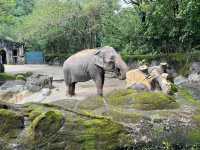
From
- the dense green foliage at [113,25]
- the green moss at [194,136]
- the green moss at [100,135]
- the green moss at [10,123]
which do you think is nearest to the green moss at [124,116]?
the green moss at [100,135]

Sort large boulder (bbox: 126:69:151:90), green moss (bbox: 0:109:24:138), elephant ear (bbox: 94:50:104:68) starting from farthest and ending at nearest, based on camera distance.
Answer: large boulder (bbox: 126:69:151:90) < elephant ear (bbox: 94:50:104:68) < green moss (bbox: 0:109:24:138)

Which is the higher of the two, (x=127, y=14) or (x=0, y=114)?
(x=127, y=14)

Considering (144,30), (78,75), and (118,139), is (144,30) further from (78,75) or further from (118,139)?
(118,139)

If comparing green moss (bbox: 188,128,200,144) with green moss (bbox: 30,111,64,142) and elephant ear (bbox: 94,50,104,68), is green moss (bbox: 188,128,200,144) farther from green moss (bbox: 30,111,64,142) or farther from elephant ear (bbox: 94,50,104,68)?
elephant ear (bbox: 94,50,104,68)

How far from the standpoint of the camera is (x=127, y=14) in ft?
104

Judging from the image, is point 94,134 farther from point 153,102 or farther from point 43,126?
point 153,102

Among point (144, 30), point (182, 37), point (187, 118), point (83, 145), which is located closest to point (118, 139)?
point (83, 145)

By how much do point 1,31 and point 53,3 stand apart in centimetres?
1918

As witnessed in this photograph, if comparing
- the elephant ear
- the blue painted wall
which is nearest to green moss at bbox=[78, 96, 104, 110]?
the elephant ear

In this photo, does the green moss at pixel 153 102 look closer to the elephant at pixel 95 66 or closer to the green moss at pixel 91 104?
the green moss at pixel 91 104

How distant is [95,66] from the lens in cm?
1248

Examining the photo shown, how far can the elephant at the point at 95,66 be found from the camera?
12000 millimetres

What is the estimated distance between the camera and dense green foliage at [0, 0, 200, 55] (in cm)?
2381

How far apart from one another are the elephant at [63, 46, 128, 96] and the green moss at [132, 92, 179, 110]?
1436 mm
